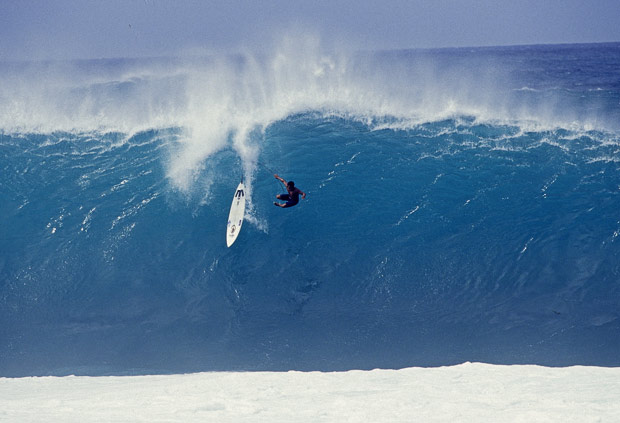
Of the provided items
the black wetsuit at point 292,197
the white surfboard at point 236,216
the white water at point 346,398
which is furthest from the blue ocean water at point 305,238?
the white water at point 346,398

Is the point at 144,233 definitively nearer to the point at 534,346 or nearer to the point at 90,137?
the point at 90,137

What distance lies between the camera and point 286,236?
11.8 metres

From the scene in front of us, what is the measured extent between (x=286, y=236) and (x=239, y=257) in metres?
1.25

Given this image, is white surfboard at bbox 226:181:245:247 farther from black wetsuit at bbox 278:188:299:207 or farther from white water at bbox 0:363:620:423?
white water at bbox 0:363:620:423

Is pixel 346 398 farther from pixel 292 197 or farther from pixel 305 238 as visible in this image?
pixel 292 197

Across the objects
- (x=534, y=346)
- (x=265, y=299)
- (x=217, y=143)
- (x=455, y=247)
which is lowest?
(x=534, y=346)

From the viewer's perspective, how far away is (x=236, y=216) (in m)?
12.1

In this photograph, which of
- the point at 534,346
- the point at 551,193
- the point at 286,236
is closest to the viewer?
the point at 534,346

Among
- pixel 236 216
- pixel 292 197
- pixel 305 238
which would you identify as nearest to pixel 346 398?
pixel 305 238

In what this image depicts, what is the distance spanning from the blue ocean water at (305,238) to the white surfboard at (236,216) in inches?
9.4

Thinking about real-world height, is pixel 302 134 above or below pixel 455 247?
above

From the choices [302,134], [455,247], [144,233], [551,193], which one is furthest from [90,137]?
[551,193]

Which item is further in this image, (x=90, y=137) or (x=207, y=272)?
(x=90, y=137)

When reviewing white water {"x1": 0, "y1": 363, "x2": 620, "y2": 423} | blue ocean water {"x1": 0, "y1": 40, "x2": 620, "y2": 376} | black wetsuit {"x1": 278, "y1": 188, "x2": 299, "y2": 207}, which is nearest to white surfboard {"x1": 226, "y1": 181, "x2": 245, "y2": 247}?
blue ocean water {"x1": 0, "y1": 40, "x2": 620, "y2": 376}
